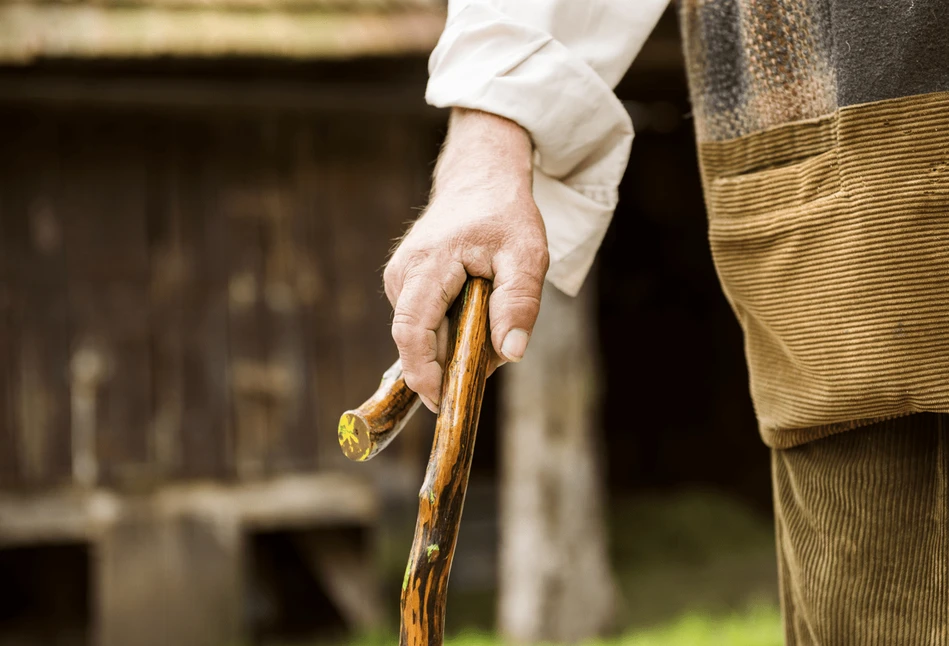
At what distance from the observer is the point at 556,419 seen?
13.4 ft

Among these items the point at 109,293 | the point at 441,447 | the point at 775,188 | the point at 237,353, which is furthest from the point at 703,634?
the point at 441,447

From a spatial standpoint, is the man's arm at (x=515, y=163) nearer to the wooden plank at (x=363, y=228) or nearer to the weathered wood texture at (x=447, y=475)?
the weathered wood texture at (x=447, y=475)

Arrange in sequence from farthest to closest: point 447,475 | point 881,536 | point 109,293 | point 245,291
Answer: point 245,291, point 109,293, point 881,536, point 447,475

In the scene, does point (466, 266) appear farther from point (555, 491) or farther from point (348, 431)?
point (555, 491)

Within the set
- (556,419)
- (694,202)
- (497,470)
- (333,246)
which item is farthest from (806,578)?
(694,202)

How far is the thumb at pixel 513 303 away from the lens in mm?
901

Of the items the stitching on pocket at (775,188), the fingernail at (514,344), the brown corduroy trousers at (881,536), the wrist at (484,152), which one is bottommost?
the brown corduroy trousers at (881,536)

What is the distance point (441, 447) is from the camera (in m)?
0.88

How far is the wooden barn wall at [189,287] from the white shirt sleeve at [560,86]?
320cm

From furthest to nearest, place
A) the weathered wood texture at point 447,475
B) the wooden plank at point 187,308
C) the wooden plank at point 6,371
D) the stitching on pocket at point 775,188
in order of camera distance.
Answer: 1. the wooden plank at point 187,308
2. the wooden plank at point 6,371
3. the stitching on pocket at point 775,188
4. the weathered wood texture at point 447,475

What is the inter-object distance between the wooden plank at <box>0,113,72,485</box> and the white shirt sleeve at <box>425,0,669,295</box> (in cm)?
351

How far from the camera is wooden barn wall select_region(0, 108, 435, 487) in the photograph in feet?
13.5

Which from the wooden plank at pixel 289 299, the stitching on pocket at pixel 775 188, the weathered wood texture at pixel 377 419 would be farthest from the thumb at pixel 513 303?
the wooden plank at pixel 289 299

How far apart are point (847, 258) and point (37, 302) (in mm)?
3874
